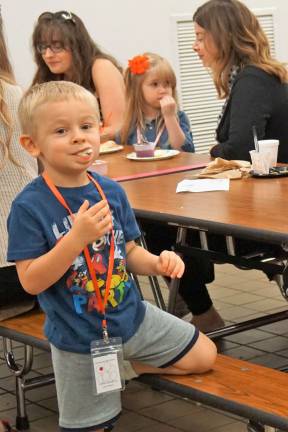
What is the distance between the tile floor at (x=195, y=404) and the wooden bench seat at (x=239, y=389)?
677 millimetres

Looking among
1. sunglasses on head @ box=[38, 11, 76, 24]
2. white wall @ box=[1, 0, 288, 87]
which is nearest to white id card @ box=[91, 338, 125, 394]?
sunglasses on head @ box=[38, 11, 76, 24]

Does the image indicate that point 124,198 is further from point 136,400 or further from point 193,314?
point 193,314

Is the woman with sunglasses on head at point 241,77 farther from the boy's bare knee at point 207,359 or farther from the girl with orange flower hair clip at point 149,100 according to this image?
the boy's bare knee at point 207,359

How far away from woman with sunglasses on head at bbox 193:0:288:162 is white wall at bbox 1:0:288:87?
8.42 feet

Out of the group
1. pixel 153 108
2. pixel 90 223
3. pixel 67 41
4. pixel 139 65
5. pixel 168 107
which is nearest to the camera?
pixel 90 223

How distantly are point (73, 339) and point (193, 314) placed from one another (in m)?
1.81

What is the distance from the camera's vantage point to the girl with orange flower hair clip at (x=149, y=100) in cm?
519

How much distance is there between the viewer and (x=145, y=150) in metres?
4.63

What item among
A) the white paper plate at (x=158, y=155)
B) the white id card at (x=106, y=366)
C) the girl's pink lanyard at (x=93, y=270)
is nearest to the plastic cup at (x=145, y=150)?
the white paper plate at (x=158, y=155)

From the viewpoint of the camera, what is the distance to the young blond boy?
267 centimetres

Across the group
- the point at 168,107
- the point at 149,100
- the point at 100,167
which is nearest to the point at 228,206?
the point at 100,167

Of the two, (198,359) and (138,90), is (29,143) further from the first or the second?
(138,90)

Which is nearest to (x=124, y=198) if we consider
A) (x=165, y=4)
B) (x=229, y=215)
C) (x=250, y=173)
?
(x=229, y=215)

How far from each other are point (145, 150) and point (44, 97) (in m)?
1.94
